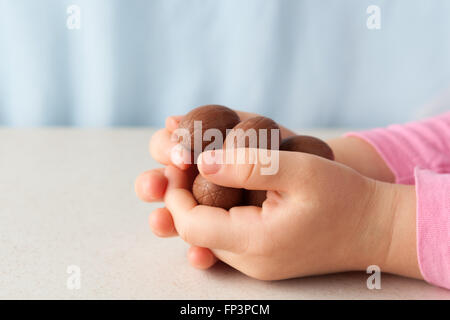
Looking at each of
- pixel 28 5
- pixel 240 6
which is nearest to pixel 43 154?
pixel 28 5

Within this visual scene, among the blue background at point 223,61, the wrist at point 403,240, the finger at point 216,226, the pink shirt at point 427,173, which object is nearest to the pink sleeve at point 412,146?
the pink shirt at point 427,173

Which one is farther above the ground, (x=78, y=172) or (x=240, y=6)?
(x=240, y=6)

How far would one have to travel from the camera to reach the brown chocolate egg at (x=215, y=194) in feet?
1.61

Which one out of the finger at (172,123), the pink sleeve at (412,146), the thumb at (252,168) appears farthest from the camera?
the pink sleeve at (412,146)

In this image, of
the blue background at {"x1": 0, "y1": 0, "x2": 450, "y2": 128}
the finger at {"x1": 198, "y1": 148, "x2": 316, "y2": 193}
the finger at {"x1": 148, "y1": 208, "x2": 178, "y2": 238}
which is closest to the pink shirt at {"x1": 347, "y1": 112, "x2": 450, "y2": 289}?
the finger at {"x1": 198, "y1": 148, "x2": 316, "y2": 193}

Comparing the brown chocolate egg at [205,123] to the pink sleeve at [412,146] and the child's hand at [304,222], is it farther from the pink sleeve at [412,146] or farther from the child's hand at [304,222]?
the pink sleeve at [412,146]

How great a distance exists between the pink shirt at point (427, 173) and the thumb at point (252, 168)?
137 millimetres

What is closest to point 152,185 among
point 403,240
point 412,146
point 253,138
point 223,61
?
point 253,138

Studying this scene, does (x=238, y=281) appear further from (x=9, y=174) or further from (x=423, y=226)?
(x=9, y=174)

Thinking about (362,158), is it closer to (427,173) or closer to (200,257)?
(427,173)

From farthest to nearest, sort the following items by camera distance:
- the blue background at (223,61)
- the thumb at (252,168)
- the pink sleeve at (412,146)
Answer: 1. the blue background at (223,61)
2. the pink sleeve at (412,146)
3. the thumb at (252,168)

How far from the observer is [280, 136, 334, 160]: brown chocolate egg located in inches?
20.7

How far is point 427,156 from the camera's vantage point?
705 millimetres

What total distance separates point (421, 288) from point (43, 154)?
2.27 feet
